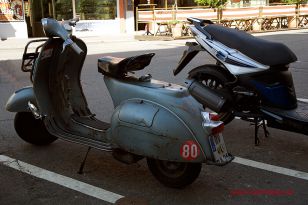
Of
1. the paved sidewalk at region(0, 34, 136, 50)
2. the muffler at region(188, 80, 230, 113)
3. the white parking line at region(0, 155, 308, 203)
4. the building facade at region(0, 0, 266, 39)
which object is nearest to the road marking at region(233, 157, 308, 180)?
the white parking line at region(0, 155, 308, 203)

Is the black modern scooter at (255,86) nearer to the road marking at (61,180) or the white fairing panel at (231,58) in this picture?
the white fairing panel at (231,58)

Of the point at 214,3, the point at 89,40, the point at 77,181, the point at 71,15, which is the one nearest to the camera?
the point at 77,181

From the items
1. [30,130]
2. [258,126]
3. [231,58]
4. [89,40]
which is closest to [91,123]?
[30,130]

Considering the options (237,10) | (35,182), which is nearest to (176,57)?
(35,182)

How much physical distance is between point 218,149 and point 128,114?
806 mm

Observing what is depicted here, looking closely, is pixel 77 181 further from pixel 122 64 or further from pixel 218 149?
pixel 218 149

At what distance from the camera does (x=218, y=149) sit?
12.1ft

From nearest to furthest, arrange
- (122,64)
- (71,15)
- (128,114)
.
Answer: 1. (128,114)
2. (122,64)
3. (71,15)

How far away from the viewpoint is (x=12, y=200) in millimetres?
3750

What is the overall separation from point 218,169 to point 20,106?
2188 millimetres

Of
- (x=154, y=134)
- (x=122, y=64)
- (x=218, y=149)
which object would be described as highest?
(x=122, y=64)

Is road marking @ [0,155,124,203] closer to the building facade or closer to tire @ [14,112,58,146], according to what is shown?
tire @ [14,112,58,146]

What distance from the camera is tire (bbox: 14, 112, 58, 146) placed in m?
5.03

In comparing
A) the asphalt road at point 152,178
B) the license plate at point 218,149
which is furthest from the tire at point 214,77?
the license plate at point 218,149
